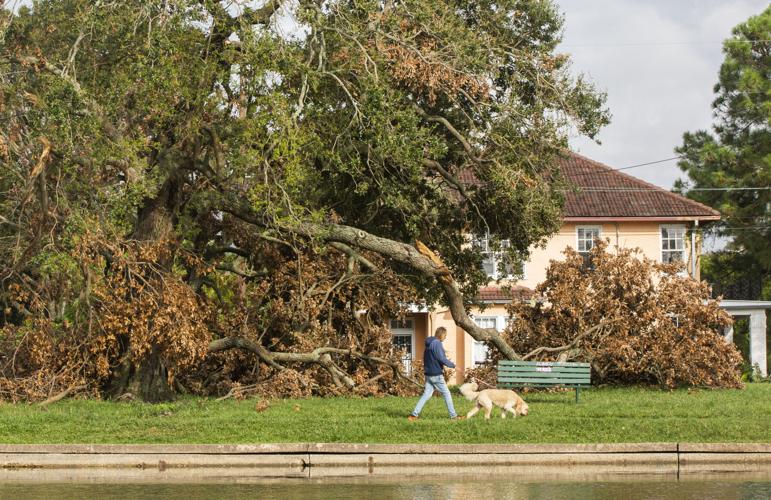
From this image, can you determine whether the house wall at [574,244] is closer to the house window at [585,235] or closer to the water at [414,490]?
the house window at [585,235]

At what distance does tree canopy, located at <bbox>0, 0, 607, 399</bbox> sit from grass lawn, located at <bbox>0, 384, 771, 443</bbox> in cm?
266

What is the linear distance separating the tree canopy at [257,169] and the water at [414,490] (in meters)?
7.50

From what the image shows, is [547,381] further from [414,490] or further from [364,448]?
[414,490]

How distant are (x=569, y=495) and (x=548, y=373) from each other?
831 centimetres

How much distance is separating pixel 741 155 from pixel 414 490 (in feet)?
135

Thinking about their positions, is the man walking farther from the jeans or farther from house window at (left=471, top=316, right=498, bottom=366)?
house window at (left=471, top=316, right=498, bottom=366)

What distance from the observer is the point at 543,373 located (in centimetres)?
2028

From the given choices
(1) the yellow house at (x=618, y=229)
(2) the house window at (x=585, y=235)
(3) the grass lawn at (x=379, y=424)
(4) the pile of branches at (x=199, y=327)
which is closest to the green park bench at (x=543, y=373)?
(3) the grass lawn at (x=379, y=424)

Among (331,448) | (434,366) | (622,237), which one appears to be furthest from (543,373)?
(622,237)

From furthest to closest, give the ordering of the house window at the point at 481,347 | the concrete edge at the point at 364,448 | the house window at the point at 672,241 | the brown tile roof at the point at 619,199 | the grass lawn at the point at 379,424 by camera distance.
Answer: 1. the house window at the point at 672,241
2. the brown tile roof at the point at 619,199
3. the house window at the point at 481,347
4. the grass lawn at the point at 379,424
5. the concrete edge at the point at 364,448

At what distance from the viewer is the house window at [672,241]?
42.8 m

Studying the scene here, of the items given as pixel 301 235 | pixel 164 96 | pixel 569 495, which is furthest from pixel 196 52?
pixel 569 495

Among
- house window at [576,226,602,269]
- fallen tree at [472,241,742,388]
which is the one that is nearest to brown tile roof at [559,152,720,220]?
house window at [576,226,602,269]

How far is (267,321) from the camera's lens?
81.0 feet
